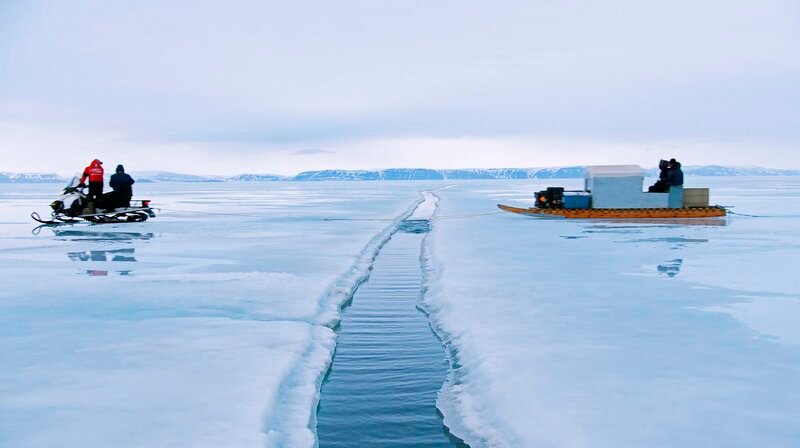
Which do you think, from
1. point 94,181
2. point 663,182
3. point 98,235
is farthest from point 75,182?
point 663,182

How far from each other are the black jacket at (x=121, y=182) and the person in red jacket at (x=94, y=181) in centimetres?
36

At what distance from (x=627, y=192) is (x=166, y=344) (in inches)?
719

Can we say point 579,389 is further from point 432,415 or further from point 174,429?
point 174,429

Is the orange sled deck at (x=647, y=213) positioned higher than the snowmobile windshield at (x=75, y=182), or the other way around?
the snowmobile windshield at (x=75, y=182)

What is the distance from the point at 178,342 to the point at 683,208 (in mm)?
19339

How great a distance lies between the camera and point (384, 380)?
561 cm

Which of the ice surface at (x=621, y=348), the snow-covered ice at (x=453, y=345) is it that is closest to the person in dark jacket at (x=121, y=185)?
the snow-covered ice at (x=453, y=345)

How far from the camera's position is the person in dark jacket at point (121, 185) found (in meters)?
18.7

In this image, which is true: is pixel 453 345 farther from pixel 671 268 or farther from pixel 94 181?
pixel 94 181

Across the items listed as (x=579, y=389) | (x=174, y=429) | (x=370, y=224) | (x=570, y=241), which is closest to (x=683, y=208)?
(x=570, y=241)

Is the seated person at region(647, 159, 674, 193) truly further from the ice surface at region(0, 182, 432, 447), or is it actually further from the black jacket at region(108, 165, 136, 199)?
the black jacket at region(108, 165, 136, 199)

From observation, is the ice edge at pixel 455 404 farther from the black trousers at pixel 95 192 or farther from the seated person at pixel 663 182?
the seated person at pixel 663 182

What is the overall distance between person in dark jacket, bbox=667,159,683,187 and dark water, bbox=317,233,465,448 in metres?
14.7

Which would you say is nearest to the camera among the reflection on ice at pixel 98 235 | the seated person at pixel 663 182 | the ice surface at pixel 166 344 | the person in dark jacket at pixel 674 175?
the ice surface at pixel 166 344
